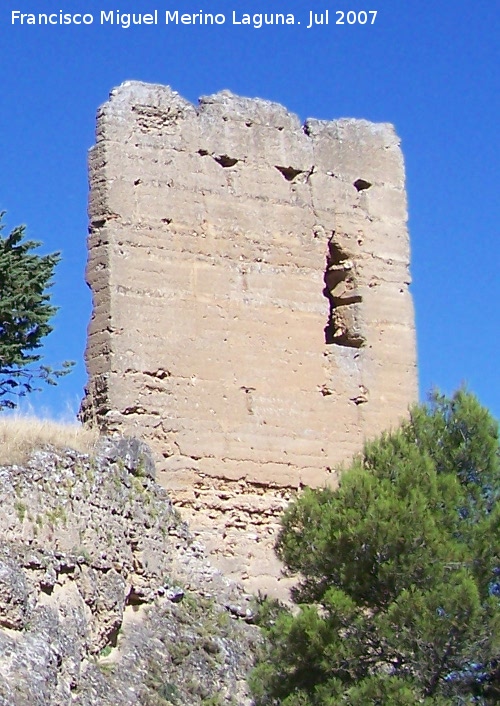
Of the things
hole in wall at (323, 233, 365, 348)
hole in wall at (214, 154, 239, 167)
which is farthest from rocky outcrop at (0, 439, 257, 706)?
hole in wall at (214, 154, 239, 167)

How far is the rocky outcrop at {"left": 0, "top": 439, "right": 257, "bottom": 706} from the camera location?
490 inches

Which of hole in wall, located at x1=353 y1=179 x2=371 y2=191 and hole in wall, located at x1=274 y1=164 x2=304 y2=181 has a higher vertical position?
hole in wall, located at x1=353 y1=179 x2=371 y2=191

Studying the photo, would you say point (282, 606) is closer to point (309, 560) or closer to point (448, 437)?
point (309, 560)

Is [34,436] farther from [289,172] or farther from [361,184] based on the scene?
[361,184]

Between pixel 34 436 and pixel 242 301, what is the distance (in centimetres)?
300

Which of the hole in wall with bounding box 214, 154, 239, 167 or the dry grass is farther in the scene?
the hole in wall with bounding box 214, 154, 239, 167

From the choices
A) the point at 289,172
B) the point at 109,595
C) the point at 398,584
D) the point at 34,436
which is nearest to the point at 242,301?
the point at 289,172

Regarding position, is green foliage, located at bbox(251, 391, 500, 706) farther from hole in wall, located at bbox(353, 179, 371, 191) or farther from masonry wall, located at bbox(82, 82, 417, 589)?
hole in wall, located at bbox(353, 179, 371, 191)

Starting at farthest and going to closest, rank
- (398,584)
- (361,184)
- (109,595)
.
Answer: (361,184)
(109,595)
(398,584)

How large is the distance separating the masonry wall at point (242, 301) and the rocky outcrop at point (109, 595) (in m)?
0.55

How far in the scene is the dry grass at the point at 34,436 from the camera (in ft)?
45.1

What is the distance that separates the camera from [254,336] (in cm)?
1584

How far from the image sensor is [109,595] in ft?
44.3

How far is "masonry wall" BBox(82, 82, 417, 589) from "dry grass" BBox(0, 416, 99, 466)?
1.35ft
